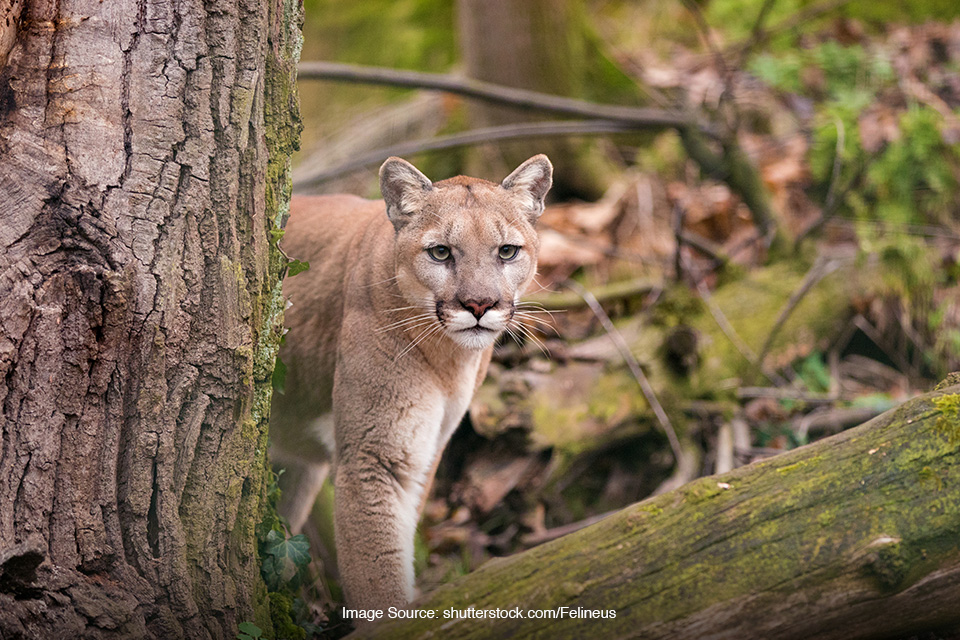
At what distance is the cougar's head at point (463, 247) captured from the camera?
3.72m

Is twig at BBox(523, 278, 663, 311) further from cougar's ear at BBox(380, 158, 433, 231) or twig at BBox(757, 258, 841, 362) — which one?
cougar's ear at BBox(380, 158, 433, 231)

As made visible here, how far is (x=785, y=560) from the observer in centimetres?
269

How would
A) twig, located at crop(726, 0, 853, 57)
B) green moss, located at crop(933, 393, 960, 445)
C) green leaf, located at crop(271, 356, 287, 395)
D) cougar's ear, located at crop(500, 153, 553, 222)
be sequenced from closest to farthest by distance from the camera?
green moss, located at crop(933, 393, 960, 445) < green leaf, located at crop(271, 356, 287, 395) < cougar's ear, located at crop(500, 153, 553, 222) < twig, located at crop(726, 0, 853, 57)

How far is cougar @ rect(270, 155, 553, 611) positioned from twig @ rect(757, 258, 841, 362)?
2.66 metres

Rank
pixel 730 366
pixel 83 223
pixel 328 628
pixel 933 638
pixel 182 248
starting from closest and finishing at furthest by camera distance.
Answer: pixel 83 223
pixel 182 248
pixel 933 638
pixel 328 628
pixel 730 366

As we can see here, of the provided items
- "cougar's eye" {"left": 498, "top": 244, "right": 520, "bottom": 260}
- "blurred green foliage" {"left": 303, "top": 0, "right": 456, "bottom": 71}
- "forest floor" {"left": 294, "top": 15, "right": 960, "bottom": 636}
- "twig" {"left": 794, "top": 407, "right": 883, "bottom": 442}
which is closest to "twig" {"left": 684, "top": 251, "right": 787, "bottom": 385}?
"forest floor" {"left": 294, "top": 15, "right": 960, "bottom": 636}

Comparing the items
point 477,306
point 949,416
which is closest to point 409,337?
point 477,306

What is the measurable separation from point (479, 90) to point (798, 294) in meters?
2.93

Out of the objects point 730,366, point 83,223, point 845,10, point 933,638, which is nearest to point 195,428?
point 83,223

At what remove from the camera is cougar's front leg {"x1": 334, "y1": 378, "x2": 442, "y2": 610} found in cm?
391

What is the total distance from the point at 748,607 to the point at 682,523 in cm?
34

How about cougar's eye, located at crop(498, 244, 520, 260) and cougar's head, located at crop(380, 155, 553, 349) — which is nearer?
cougar's head, located at crop(380, 155, 553, 349)

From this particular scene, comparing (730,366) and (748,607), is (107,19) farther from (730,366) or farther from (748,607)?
(730,366)

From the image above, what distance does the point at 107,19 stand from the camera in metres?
2.67
